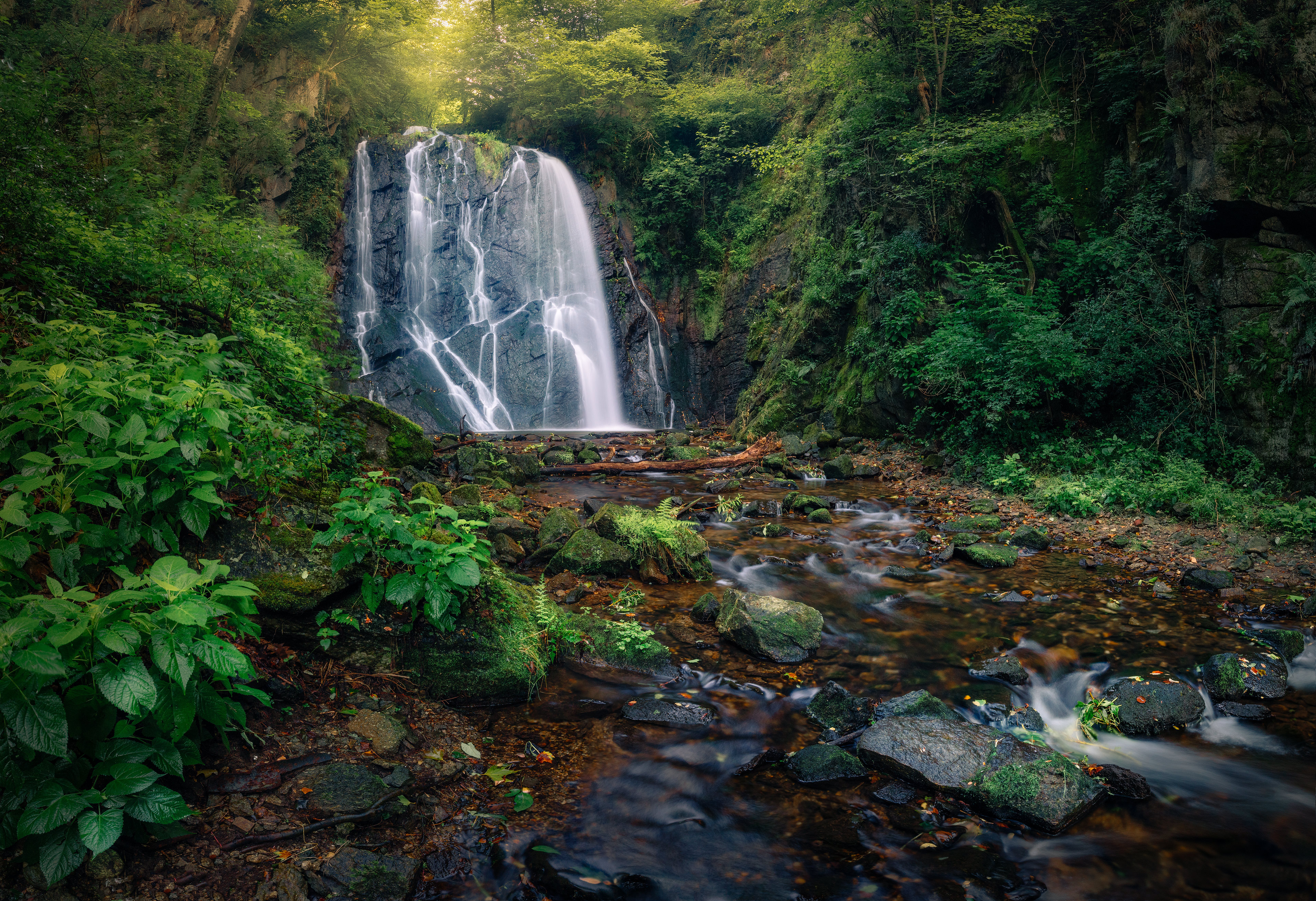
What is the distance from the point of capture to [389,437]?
26.0 ft

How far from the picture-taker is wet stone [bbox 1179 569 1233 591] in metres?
5.83

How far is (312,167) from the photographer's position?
17406mm

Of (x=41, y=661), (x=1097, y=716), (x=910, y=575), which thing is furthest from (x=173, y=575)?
(x=910, y=575)

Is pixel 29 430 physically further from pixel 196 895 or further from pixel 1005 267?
pixel 1005 267

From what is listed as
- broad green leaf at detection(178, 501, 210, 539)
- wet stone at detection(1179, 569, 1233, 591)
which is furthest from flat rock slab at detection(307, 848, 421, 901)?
wet stone at detection(1179, 569, 1233, 591)

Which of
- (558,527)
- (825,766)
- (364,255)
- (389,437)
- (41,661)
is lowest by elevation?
(825,766)

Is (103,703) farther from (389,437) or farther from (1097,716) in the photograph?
(389,437)

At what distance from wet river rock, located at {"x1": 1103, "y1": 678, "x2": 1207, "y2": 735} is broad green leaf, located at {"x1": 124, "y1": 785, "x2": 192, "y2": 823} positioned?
5.04 m

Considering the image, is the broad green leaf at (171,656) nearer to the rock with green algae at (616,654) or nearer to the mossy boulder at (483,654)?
the mossy boulder at (483,654)

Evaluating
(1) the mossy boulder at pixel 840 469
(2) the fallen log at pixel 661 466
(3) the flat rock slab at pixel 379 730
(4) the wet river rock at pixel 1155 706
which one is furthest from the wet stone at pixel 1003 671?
(2) the fallen log at pixel 661 466

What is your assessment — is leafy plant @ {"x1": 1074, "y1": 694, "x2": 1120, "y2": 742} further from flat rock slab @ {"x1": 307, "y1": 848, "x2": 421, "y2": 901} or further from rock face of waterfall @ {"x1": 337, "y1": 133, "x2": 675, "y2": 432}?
rock face of waterfall @ {"x1": 337, "y1": 133, "x2": 675, "y2": 432}

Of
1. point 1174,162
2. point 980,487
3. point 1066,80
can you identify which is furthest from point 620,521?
point 1066,80

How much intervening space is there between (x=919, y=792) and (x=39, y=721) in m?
3.71

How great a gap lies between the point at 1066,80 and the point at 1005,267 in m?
4.07
